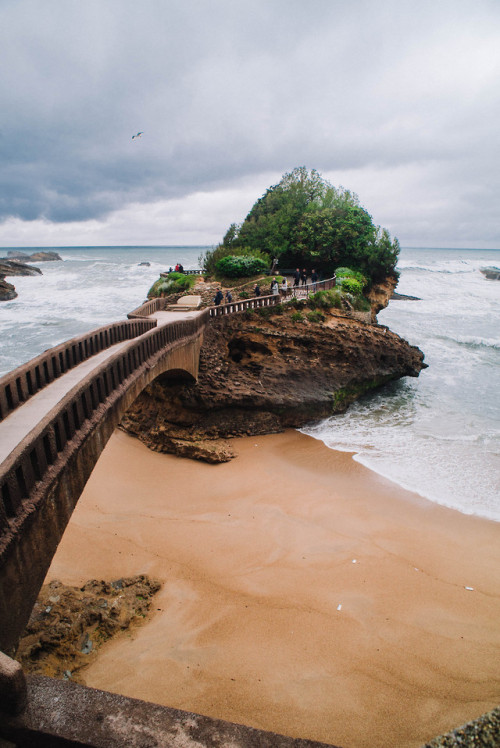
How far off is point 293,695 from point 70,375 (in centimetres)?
700

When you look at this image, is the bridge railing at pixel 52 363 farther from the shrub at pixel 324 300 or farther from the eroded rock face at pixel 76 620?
the shrub at pixel 324 300

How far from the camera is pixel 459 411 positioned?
60.9 feet

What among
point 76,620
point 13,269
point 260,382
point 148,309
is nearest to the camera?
point 76,620

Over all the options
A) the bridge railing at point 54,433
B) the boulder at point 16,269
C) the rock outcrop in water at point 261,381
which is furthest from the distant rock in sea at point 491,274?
the bridge railing at point 54,433

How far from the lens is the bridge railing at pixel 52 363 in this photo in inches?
266

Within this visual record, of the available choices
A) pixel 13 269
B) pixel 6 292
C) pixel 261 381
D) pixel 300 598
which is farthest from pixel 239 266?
pixel 13 269

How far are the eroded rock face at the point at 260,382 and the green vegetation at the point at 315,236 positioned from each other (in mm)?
8303

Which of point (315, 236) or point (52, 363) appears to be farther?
point (315, 236)

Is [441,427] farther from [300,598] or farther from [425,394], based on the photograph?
[300,598]

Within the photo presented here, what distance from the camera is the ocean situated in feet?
42.7

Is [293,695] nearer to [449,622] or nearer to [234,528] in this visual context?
[449,622]

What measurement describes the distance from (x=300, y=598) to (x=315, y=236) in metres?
24.4

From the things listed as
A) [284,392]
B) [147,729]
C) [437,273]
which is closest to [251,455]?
[284,392]

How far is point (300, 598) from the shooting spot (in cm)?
790
